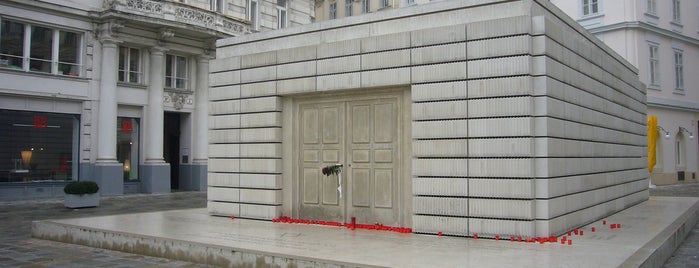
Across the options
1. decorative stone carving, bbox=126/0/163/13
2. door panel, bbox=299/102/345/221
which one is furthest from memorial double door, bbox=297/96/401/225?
decorative stone carving, bbox=126/0/163/13

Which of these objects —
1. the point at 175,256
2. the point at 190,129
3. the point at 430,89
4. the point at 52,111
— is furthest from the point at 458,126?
the point at 190,129

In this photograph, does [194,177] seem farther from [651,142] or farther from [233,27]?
[651,142]

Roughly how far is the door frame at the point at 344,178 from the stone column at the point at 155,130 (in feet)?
52.8

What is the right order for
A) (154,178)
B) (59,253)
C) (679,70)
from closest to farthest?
(59,253), (154,178), (679,70)

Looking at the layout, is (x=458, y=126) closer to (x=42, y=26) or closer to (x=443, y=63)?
(x=443, y=63)

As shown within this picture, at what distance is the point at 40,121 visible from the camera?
2370 cm

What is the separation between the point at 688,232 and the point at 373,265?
29.2 feet

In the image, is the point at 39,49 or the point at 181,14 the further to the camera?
the point at 181,14

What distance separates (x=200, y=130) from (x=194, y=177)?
7.99ft

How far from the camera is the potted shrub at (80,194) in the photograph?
19763 millimetres

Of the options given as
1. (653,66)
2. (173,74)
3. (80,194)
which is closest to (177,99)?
(173,74)

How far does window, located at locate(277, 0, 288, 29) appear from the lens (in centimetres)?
3412

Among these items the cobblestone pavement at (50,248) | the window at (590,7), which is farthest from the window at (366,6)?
the cobblestone pavement at (50,248)

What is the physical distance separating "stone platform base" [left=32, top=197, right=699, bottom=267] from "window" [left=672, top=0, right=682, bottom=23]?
26.3m
